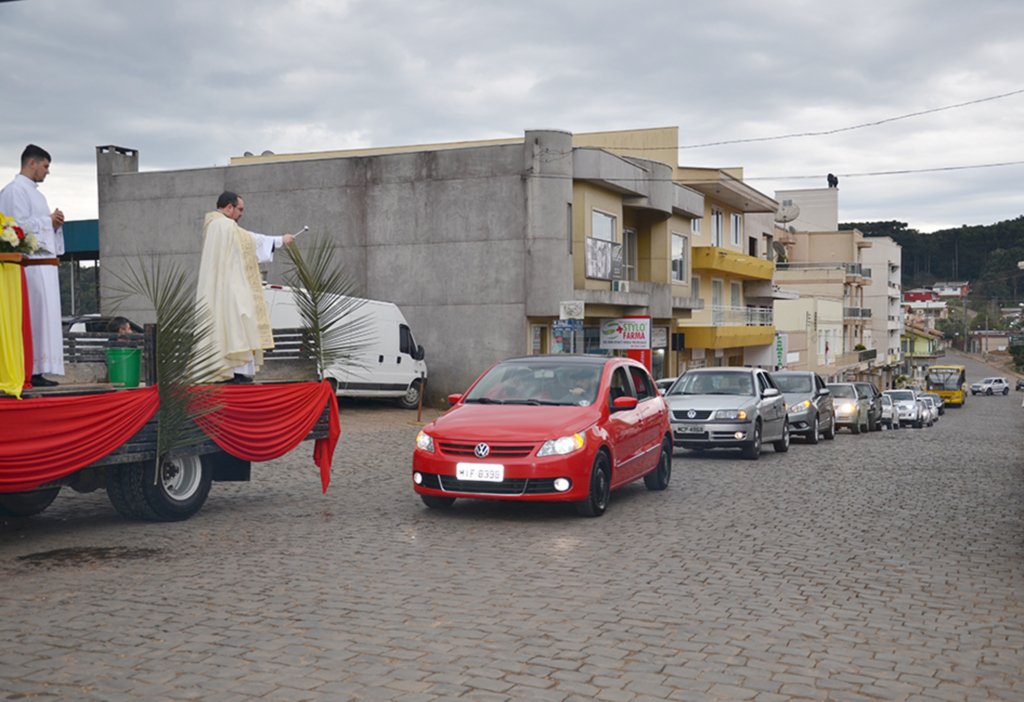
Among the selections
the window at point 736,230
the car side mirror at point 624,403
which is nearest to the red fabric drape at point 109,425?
the car side mirror at point 624,403

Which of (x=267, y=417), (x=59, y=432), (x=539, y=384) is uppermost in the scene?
(x=539, y=384)

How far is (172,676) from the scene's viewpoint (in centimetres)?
504

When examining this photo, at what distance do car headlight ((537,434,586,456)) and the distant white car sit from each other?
310 feet

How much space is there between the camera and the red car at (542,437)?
9547 millimetres

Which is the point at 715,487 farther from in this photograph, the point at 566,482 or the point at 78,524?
the point at 78,524

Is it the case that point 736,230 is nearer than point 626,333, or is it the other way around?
point 626,333

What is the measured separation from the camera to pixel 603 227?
30.5m

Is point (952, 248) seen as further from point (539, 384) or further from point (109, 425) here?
point (109, 425)

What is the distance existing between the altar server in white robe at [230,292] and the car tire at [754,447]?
9.38 meters

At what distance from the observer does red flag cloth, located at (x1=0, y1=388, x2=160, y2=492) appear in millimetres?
7445

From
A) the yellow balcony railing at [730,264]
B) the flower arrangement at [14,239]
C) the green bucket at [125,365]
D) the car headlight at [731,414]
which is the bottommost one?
the car headlight at [731,414]

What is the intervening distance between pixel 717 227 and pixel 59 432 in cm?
3967

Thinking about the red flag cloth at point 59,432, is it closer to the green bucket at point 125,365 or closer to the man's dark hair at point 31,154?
the green bucket at point 125,365

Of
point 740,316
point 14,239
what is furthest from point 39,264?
point 740,316
